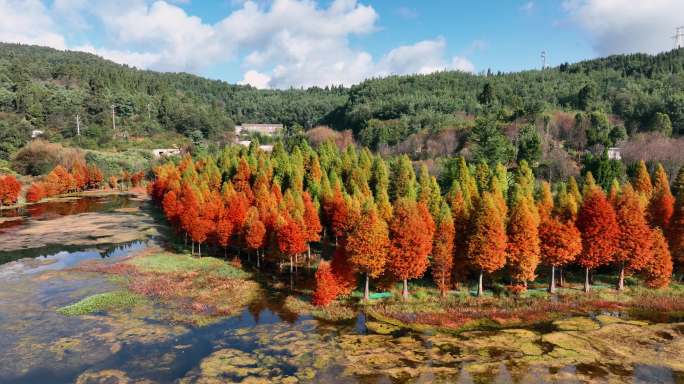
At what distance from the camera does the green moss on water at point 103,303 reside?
45.8 meters

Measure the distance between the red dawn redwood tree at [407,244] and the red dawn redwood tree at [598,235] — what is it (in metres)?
17.4

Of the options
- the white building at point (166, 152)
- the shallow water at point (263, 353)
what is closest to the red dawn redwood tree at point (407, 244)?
the shallow water at point (263, 353)

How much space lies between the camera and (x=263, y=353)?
Result: 36375 millimetres

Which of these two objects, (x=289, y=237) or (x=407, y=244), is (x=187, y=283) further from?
(x=407, y=244)

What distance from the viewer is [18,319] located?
43.6m

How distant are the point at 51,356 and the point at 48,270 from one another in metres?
30.1

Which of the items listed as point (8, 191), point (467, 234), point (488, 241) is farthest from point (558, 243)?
point (8, 191)

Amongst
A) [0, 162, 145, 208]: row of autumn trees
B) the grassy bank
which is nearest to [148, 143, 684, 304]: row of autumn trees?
the grassy bank

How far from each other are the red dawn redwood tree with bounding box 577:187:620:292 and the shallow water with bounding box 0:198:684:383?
10099 millimetres

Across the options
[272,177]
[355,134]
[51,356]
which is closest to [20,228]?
[272,177]

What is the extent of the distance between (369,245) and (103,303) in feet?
92.4

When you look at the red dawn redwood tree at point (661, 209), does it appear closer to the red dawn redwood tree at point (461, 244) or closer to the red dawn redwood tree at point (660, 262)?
the red dawn redwood tree at point (660, 262)

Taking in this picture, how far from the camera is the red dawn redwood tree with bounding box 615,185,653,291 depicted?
4847cm

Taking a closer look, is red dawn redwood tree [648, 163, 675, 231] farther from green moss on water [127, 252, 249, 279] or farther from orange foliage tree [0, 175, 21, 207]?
orange foliage tree [0, 175, 21, 207]
